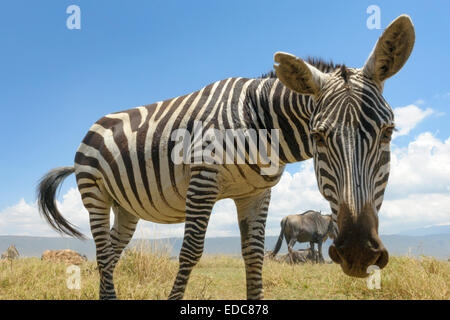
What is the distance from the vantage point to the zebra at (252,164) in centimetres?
220

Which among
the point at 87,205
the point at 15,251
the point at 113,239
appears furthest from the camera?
the point at 15,251

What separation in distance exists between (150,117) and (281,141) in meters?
1.97

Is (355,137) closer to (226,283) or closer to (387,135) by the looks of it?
(387,135)

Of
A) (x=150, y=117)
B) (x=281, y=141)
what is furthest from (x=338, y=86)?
(x=150, y=117)

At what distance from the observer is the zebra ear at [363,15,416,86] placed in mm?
2495

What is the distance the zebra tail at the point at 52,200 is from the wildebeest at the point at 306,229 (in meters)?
10.2

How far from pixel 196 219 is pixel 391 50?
2.32 metres

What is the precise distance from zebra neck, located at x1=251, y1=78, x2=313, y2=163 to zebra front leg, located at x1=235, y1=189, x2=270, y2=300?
0.76 metres

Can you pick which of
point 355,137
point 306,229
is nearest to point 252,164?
point 355,137

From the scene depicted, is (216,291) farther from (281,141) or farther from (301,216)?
(301,216)

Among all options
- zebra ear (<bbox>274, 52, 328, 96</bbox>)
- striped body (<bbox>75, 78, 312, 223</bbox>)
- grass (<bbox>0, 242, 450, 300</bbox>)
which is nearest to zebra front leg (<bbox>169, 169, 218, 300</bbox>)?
striped body (<bbox>75, 78, 312, 223</bbox>)
